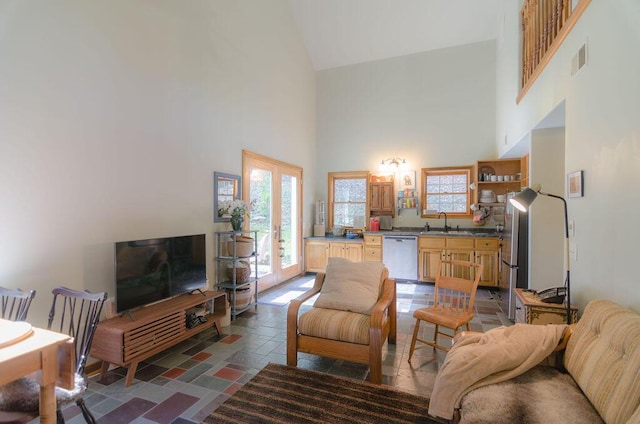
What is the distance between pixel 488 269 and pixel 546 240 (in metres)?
2.23

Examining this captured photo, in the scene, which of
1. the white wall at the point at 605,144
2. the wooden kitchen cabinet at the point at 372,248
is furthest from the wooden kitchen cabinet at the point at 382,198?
the white wall at the point at 605,144

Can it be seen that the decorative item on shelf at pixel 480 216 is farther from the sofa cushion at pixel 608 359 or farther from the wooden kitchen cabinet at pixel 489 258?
the sofa cushion at pixel 608 359

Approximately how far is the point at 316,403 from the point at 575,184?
8.39ft

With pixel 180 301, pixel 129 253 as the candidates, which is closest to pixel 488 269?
pixel 180 301

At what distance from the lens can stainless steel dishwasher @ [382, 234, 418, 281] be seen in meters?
6.04

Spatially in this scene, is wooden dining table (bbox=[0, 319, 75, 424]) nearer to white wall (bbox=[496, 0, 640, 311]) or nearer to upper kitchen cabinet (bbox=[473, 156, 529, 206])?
white wall (bbox=[496, 0, 640, 311])

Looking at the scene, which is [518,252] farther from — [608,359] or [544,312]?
[608,359]

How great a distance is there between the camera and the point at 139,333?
2.68 meters

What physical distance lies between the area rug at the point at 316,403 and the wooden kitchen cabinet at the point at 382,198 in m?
4.54

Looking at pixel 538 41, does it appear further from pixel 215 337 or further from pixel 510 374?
pixel 215 337

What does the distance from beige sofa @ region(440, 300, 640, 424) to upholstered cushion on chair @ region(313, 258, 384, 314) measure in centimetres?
122

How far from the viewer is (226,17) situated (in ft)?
14.5

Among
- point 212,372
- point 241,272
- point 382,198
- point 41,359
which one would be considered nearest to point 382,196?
point 382,198

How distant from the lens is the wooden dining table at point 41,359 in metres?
1.40
